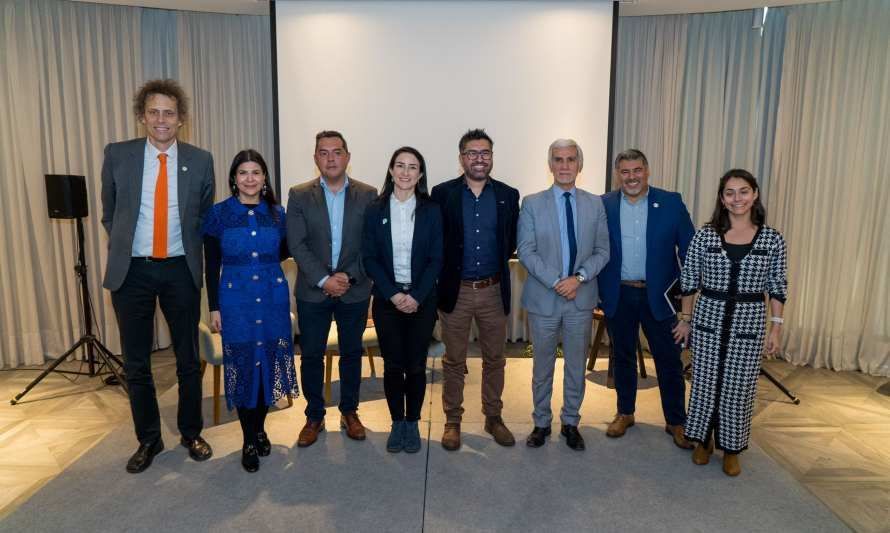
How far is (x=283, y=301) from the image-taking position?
2953 millimetres

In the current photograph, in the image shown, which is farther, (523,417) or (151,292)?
(523,417)

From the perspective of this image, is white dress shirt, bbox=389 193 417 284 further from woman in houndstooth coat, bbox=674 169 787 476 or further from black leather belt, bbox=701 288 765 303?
black leather belt, bbox=701 288 765 303

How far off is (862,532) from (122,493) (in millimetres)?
3290

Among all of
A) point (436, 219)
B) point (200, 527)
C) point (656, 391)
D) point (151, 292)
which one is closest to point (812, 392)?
point (656, 391)

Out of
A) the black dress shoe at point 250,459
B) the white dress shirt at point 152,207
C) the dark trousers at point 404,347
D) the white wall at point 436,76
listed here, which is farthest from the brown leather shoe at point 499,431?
the white wall at point 436,76

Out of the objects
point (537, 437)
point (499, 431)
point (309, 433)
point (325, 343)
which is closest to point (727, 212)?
point (537, 437)

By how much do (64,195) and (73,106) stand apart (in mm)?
1161

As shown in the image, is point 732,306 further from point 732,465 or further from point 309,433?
point 309,433

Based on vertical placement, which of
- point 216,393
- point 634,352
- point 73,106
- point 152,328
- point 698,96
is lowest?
point 216,393

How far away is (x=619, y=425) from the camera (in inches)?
135

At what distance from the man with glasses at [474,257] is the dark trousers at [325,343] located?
481 mm

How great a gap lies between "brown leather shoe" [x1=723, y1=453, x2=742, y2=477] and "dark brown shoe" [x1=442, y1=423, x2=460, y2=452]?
1.36m

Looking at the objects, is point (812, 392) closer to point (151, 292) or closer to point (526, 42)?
point (526, 42)

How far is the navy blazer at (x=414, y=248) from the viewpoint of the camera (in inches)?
117
